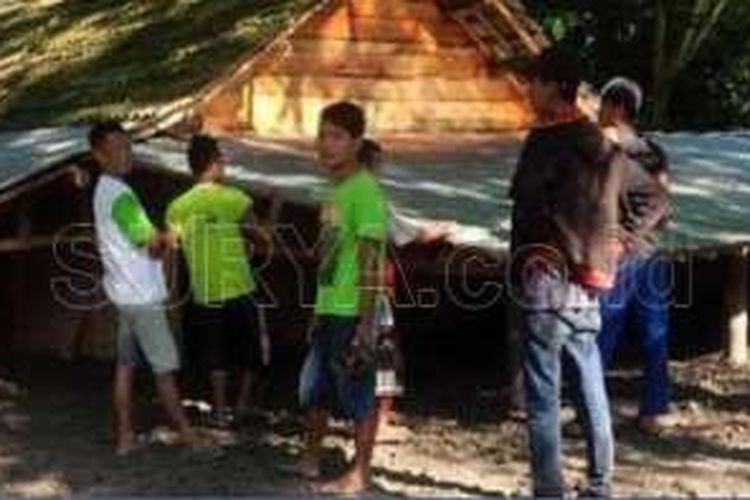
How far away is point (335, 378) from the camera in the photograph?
Result: 7492 mm

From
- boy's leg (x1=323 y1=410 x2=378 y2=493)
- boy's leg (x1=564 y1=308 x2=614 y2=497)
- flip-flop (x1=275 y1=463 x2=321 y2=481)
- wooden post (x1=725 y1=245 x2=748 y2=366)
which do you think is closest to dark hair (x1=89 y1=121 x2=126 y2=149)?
flip-flop (x1=275 y1=463 x2=321 y2=481)

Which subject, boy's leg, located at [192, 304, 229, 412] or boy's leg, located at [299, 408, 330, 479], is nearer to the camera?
boy's leg, located at [299, 408, 330, 479]

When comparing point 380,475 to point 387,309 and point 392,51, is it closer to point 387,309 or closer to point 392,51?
point 387,309

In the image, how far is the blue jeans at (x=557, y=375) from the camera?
6742 mm

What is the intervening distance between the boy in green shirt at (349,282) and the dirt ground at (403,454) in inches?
17.9

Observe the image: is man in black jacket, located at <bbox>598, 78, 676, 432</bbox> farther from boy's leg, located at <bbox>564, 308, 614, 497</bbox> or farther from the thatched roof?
the thatched roof

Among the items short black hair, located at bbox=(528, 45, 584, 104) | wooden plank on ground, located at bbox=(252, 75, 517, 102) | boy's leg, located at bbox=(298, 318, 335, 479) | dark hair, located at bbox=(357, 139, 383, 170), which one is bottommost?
boy's leg, located at bbox=(298, 318, 335, 479)

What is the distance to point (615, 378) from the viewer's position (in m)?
12.0

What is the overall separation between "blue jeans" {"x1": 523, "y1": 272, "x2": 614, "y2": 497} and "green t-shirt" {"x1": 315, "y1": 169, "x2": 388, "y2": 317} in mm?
862

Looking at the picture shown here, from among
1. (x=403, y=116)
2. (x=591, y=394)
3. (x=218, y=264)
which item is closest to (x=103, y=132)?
(x=218, y=264)

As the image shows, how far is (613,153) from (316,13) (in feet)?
20.3

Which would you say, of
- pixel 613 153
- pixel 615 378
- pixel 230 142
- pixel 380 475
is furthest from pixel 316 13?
pixel 613 153

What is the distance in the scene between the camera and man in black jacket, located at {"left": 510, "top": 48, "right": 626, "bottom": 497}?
6.73 meters

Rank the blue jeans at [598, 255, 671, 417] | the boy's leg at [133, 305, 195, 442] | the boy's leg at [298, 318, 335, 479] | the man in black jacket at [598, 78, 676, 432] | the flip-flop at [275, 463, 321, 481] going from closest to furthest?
1. the boy's leg at [298, 318, 335, 479]
2. the flip-flop at [275, 463, 321, 481]
3. the man in black jacket at [598, 78, 676, 432]
4. the boy's leg at [133, 305, 195, 442]
5. the blue jeans at [598, 255, 671, 417]
